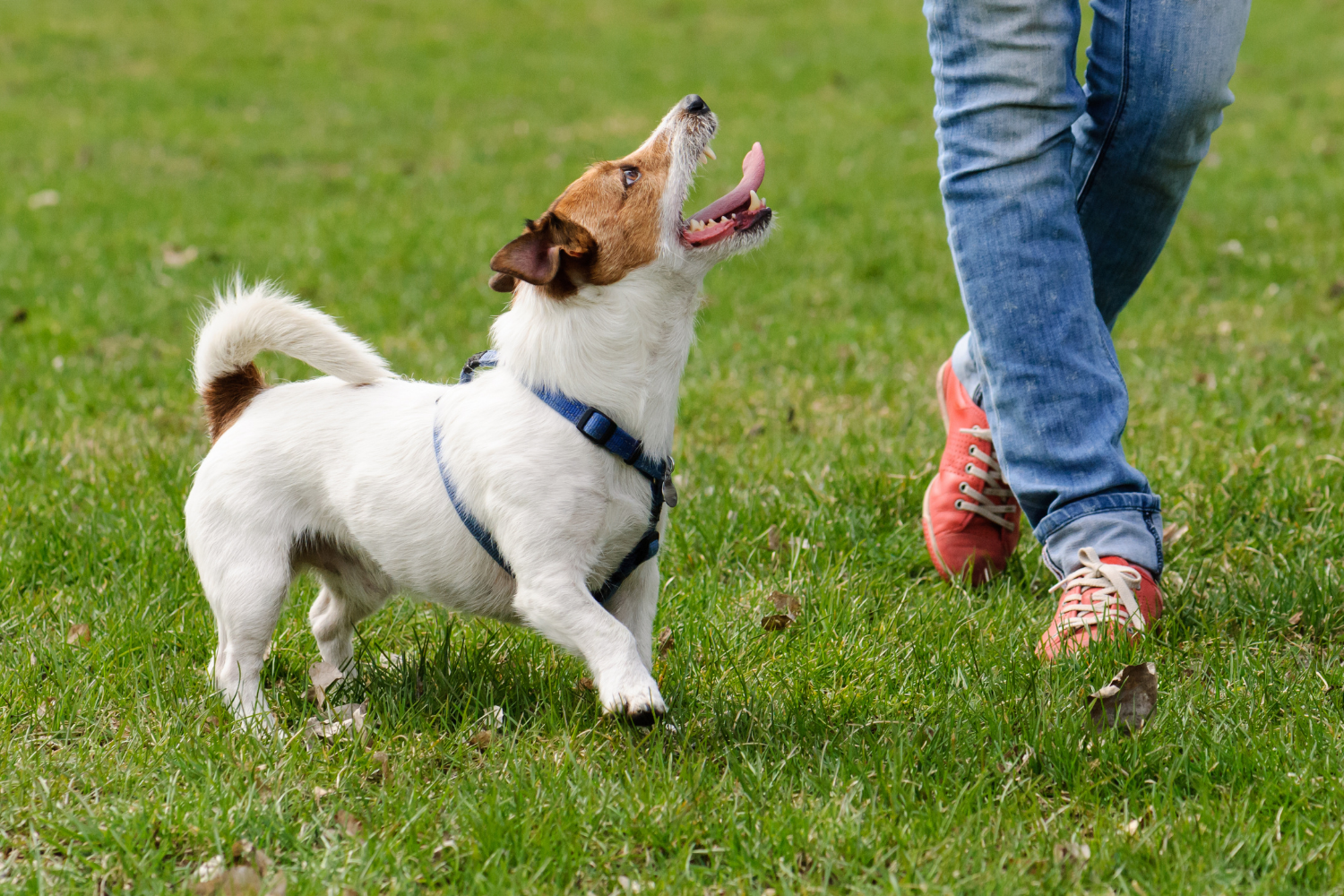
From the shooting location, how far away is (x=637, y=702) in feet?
7.54

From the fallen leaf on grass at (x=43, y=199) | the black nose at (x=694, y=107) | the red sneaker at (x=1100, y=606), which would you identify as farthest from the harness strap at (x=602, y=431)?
the fallen leaf on grass at (x=43, y=199)

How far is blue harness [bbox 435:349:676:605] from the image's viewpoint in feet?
8.10

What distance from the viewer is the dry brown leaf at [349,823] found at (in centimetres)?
215

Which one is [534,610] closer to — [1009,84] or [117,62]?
[1009,84]

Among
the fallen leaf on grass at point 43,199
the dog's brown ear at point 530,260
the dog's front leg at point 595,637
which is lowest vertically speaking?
the fallen leaf on grass at point 43,199

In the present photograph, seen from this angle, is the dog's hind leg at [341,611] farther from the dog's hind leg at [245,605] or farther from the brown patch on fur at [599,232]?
the brown patch on fur at [599,232]

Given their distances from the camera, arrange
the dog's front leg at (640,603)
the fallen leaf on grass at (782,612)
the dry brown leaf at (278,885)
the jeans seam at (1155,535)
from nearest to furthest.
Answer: the dry brown leaf at (278,885) < the dog's front leg at (640,603) < the jeans seam at (1155,535) < the fallen leaf on grass at (782,612)

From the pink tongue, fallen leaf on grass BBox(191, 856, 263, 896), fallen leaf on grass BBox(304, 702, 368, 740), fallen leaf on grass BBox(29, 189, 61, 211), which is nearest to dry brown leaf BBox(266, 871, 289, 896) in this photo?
fallen leaf on grass BBox(191, 856, 263, 896)

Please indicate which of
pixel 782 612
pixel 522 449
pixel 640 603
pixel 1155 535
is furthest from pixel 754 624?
pixel 1155 535

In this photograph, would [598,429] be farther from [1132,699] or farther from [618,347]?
[1132,699]

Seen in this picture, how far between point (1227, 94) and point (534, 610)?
6.38ft

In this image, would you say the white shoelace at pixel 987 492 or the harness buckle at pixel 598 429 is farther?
the white shoelace at pixel 987 492

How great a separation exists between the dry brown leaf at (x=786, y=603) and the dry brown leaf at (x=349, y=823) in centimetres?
127

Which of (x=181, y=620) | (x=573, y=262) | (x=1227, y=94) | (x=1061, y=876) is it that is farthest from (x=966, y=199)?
(x=181, y=620)
